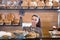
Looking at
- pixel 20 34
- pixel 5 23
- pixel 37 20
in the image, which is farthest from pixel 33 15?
pixel 20 34

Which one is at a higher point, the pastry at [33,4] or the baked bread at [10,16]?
the pastry at [33,4]

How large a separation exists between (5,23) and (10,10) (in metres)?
0.24

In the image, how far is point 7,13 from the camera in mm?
2217

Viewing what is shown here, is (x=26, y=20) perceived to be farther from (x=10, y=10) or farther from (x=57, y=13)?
(x=57, y=13)

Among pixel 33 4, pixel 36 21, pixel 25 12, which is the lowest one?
pixel 36 21

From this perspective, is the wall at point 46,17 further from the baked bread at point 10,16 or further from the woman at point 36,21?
the baked bread at point 10,16

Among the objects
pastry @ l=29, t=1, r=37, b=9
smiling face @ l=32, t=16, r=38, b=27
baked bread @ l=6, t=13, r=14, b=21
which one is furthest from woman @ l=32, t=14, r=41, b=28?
baked bread @ l=6, t=13, r=14, b=21

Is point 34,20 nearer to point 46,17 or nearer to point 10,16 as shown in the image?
point 46,17

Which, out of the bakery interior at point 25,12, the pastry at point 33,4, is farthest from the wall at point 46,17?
the pastry at point 33,4

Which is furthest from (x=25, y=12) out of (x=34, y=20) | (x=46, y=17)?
(x=46, y=17)

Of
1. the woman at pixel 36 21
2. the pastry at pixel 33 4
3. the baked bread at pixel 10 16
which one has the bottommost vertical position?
the woman at pixel 36 21

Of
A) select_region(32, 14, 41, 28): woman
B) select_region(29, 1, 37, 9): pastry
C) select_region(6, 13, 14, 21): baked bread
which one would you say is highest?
select_region(29, 1, 37, 9): pastry

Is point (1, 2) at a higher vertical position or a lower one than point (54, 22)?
higher

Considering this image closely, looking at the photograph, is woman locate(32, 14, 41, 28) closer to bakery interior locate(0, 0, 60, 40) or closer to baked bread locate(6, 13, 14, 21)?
bakery interior locate(0, 0, 60, 40)
